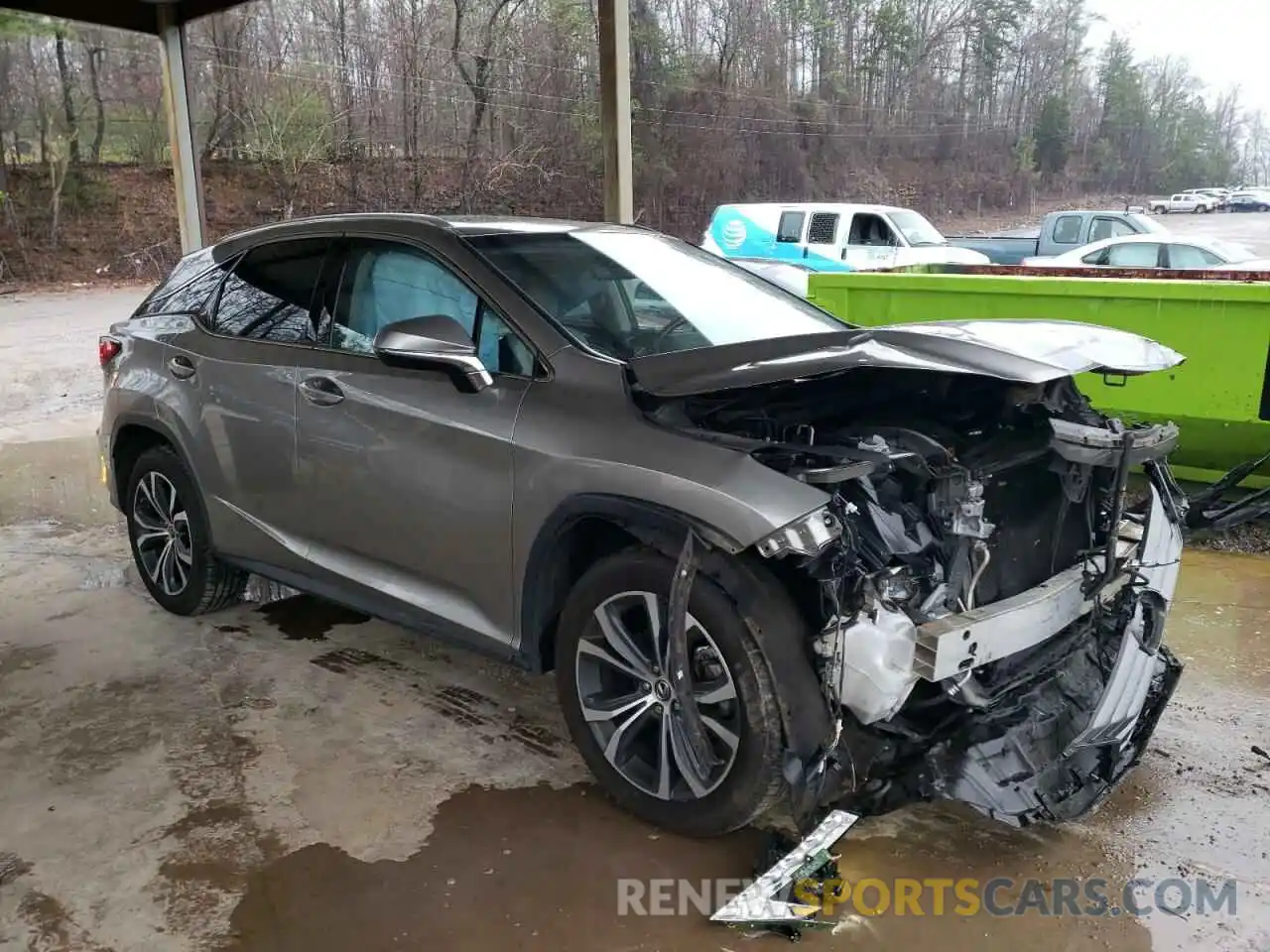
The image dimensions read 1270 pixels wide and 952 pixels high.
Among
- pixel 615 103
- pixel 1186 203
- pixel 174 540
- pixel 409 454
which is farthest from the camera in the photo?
pixel 1186 203

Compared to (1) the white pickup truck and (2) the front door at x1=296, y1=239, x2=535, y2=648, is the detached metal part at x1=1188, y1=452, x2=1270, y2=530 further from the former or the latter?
(1) the white pickup truck

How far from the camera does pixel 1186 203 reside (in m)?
22.2

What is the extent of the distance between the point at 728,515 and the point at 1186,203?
2360 centimetres

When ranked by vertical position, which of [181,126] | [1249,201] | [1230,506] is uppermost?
[181,126]

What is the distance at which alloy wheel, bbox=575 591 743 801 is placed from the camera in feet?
8.88

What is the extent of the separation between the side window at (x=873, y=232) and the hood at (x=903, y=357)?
1219 cm

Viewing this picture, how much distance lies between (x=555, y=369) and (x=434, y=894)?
148 cm

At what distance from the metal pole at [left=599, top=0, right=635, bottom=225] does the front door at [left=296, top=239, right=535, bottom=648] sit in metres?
3.06

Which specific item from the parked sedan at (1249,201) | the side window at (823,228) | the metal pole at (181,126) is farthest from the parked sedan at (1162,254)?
the metal pole at (181,126)

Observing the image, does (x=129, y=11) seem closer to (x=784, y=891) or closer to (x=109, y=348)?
(x=109, y=348)

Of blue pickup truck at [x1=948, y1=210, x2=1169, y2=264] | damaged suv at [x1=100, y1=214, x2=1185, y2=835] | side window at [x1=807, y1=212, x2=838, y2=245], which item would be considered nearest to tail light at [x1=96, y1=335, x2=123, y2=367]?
damaged suv at [x1=100, y1=214, x2=1185, y2=835]

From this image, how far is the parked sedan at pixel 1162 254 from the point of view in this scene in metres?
12.0

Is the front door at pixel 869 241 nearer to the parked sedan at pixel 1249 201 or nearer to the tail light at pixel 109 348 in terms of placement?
the parked sedan at pixel 1249 201

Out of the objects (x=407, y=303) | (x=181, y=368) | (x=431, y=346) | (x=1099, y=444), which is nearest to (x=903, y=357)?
(x=1099, y=444)
